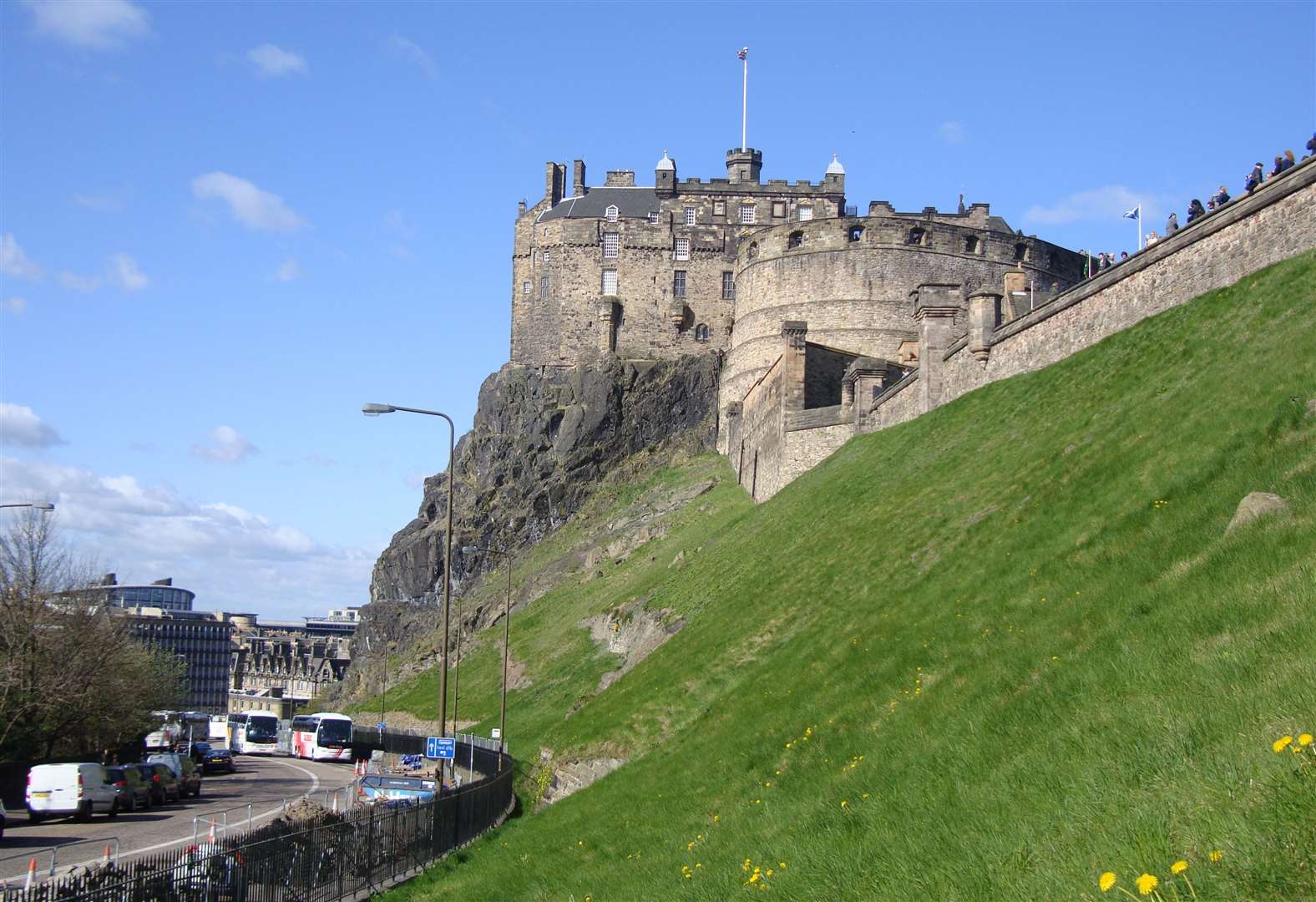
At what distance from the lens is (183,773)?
42219 millimetres

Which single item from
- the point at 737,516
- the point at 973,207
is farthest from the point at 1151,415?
the point at 973,207

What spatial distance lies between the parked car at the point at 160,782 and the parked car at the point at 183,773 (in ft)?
1.01

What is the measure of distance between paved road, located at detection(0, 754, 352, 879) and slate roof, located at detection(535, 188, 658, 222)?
144ft

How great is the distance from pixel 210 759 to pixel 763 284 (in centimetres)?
3520

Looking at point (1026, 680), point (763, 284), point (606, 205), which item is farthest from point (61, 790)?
point (606, 205)

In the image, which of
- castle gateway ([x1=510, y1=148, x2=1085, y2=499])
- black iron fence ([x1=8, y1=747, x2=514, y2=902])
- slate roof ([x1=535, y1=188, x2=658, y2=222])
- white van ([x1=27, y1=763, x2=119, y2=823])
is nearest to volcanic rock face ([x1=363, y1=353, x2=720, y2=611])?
castle gateway ([x1=510, y1=148, x2=1085, y2=499])

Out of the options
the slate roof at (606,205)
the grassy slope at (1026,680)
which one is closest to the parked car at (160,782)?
the grassy slope at (1026,680)

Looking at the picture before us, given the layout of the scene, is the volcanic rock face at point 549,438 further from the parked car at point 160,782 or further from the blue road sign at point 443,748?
the blue road sign at point 443,748

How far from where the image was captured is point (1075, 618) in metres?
14.1

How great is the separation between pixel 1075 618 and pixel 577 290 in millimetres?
71331

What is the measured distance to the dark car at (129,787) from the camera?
36.3 meters

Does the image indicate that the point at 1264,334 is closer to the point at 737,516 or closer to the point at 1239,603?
the point at 1239,603

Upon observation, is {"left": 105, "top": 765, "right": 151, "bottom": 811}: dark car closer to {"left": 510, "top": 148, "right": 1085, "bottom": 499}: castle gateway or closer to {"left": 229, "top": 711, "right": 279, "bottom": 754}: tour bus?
{"left": 510, "top": 148, "right": 1085, "bottom": 499}: castle gateway

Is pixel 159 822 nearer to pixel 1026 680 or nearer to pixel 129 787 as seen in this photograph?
pixel 129 787
